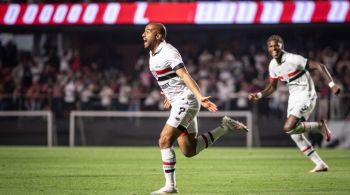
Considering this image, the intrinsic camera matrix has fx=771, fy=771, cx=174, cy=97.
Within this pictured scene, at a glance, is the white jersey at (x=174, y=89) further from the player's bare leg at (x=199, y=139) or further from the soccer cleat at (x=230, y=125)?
the soccer cleat at (x=230, y=125)

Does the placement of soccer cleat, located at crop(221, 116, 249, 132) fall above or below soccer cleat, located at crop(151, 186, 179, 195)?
above

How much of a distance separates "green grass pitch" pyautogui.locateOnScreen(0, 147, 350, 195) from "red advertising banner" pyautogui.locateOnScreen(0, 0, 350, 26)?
29.4ft

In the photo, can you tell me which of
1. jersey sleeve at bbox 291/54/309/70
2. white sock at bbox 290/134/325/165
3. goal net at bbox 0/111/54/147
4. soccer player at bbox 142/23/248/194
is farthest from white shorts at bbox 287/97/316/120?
goal net at bbox 0/111/54/147

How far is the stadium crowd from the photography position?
80.9 feet

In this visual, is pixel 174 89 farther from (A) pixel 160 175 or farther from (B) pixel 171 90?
(A) pixel 160 175

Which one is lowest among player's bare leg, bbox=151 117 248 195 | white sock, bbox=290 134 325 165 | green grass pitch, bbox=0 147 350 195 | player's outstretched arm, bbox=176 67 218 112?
green grass pitch, bbox=0 147 350 195

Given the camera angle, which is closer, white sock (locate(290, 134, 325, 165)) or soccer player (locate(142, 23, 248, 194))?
soccer player (locate(142, 23, 248, 194))

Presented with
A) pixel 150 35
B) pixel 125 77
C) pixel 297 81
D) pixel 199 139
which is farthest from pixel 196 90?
pixel 125 77

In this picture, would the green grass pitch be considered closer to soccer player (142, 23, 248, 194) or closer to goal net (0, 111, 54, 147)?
soccer player (142, 23, 248, 194)

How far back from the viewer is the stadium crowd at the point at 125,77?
2465 centimetres

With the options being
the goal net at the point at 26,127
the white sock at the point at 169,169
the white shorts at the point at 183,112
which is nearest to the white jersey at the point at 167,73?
the white shorts at the point at 183,112

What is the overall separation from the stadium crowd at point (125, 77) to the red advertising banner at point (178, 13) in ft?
5.25

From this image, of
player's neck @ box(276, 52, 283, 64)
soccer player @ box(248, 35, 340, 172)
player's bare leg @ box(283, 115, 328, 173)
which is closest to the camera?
player's bare leg @ box(283, 115, 328, 173)

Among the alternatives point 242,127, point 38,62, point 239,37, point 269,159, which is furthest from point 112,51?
point 242,127
